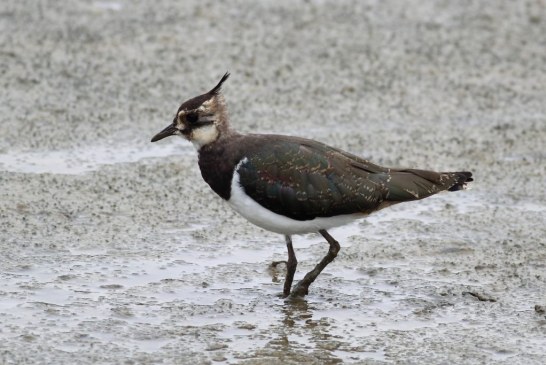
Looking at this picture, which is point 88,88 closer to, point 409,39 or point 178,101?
point 178,101

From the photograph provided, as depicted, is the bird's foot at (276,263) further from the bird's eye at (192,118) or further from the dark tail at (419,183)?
the bird's eye at (192,118)

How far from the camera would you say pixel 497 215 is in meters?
8.30

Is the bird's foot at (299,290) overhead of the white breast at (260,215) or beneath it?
beneath

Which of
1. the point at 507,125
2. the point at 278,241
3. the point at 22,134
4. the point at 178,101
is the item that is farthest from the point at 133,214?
the point at 507,125

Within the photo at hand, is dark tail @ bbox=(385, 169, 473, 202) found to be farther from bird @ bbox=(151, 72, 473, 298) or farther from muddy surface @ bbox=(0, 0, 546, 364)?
muddy surface @ bbox=(0, 0, 546, 364)

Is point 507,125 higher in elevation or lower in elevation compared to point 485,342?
higher

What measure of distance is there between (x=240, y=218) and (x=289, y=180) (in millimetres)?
1400

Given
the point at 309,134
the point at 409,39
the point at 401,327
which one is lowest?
the point at 401,327

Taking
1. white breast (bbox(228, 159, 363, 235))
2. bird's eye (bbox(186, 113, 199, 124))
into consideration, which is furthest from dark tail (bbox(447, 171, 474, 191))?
bird's eye (bbox(186, 113, 199, 124))

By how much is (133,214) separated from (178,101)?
7.21 ft

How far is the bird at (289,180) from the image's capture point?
6703 millimetres

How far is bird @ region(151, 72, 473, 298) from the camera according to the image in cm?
670

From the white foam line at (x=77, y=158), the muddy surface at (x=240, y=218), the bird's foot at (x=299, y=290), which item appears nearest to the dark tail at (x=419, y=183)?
the muddy surface at (x=240, y=218)

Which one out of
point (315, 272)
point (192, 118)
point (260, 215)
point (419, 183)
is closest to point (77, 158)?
point (192, 118)
